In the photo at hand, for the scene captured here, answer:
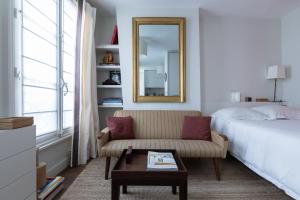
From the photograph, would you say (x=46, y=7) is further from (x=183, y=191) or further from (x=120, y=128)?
(x=183, y=191)

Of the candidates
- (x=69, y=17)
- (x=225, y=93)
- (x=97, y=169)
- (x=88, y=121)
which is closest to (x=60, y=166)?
(x=97, y=169)

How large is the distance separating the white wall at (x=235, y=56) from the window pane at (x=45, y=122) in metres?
2.32

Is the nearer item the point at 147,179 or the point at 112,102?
the point at 147,179

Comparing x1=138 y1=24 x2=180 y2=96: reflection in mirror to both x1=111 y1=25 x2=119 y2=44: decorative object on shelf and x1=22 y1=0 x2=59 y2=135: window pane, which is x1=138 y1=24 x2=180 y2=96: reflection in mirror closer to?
x1=111 y1=25 x2=119 y2=44: decorative object on shelf

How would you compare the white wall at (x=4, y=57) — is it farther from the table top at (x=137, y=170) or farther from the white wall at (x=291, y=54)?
the white wall at (x=291, y=54)

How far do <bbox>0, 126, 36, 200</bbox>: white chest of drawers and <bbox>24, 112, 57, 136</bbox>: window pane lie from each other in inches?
31.2

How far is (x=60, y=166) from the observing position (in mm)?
2545

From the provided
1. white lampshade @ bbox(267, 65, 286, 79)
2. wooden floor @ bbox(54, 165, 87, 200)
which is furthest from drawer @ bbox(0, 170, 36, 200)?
white lampshade @ bbox(267, 65, 286, 79)

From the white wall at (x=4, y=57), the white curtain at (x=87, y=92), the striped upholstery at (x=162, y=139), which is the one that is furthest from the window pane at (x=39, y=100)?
the striped upholstery at (x=162, y=139)

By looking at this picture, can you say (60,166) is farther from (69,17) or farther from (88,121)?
(69,17)

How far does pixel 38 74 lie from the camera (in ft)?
6.97

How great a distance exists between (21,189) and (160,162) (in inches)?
37.9

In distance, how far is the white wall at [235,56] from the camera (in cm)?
349

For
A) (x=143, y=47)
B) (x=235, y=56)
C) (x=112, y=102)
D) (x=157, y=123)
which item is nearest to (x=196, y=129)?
(x=157, y=123)
